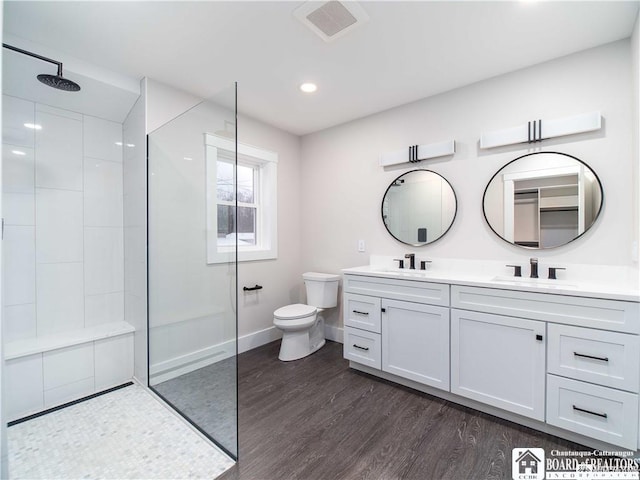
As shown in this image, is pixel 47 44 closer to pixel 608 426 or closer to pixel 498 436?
pixel 498 436

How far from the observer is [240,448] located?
5.76 ft

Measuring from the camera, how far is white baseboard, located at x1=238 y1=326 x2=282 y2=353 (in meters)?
3.13

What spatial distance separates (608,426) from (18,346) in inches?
146

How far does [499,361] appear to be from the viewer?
1970 millimetres

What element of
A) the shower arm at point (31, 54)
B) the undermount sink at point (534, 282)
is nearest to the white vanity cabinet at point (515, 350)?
the undermount sink at point (534, 282)

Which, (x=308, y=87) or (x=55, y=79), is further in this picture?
(x=308, y=87)

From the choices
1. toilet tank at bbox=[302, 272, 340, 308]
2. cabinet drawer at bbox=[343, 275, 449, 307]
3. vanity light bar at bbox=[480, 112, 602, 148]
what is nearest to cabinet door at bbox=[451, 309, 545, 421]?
cabinet drawer at bbox=[343, 275, 449, 307]

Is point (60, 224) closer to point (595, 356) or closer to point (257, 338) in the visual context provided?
point (257, 338)

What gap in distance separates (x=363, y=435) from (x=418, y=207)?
1.90 m

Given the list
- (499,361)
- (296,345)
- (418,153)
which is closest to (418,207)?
(418,153)

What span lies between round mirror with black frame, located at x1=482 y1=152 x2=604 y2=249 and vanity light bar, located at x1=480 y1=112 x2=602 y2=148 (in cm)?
13

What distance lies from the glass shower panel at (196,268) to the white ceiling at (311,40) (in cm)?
47

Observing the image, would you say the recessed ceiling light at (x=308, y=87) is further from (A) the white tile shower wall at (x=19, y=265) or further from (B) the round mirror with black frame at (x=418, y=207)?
(A) the white tile shower wall at (x=19, y=265)

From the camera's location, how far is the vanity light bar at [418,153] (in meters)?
2.61
